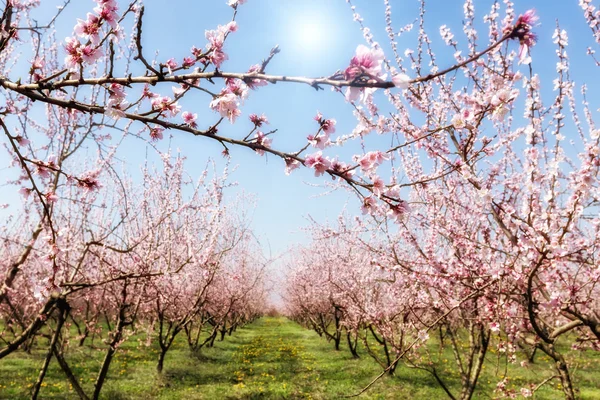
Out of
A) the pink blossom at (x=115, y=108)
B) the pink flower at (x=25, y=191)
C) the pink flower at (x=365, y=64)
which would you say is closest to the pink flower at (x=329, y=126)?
the pink flower at (x=365, y=64)

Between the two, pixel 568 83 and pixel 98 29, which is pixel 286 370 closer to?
pixel 568 83

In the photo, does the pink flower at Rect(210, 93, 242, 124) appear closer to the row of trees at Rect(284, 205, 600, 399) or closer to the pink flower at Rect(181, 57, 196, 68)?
the pink flower at Rect(181, 57, 196, 68)

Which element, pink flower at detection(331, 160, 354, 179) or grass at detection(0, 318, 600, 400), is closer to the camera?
pink flower at detection(331, 160, 354, 179)

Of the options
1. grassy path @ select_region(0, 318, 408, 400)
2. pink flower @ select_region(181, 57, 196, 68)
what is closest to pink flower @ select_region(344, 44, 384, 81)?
pink flower @ select_region(181, 57, 196, 68)

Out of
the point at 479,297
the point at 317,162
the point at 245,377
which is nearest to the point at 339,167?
the point at 317,162

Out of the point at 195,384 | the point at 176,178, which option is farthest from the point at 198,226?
the point at 195,384

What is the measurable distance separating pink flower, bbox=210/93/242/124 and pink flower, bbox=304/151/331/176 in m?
0.44

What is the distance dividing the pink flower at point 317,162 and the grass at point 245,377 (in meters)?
8.47

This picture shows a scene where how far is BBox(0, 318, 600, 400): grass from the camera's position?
1030cm

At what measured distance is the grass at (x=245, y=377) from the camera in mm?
10297

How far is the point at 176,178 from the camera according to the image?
9.04m

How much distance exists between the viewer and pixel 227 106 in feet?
6.70

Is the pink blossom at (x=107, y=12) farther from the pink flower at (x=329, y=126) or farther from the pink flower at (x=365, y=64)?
the pink flower at (x=365, y=64)

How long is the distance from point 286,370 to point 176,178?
8.42 meters
